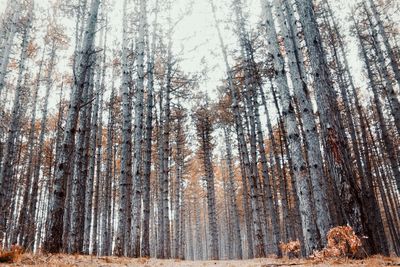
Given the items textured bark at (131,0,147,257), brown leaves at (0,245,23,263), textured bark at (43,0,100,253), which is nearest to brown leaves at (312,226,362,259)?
brown leaves at (0,245,23,263)

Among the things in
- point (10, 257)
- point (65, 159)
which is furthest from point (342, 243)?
point (65, 159)

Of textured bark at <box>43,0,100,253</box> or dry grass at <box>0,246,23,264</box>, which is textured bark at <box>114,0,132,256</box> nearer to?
textured bark at <box>43,0,100,253</box>

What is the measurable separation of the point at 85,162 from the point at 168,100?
493 cm

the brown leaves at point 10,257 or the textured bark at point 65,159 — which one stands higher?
the textured bark at point 65,159

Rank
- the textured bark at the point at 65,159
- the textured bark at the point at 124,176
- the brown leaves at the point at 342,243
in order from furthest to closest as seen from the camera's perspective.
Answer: the textured bark at the point at 124,176 < the textured bark at the point at 65,159 < the brown leaves at the point at 342,243

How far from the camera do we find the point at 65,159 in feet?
20.8

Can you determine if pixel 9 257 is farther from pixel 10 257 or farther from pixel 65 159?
pixel 65 159

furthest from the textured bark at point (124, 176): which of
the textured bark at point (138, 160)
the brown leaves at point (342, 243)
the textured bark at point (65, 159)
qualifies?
the brown leaves at point (342, 243)

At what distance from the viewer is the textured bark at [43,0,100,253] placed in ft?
19.1

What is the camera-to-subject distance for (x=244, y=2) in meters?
15.3

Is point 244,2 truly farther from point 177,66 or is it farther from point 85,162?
point 85,162

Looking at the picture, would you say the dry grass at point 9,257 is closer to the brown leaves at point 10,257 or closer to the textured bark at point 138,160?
the brown leaves at point 10,257

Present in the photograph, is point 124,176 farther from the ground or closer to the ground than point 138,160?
closer to the ground

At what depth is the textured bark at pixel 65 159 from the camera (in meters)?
5.83
